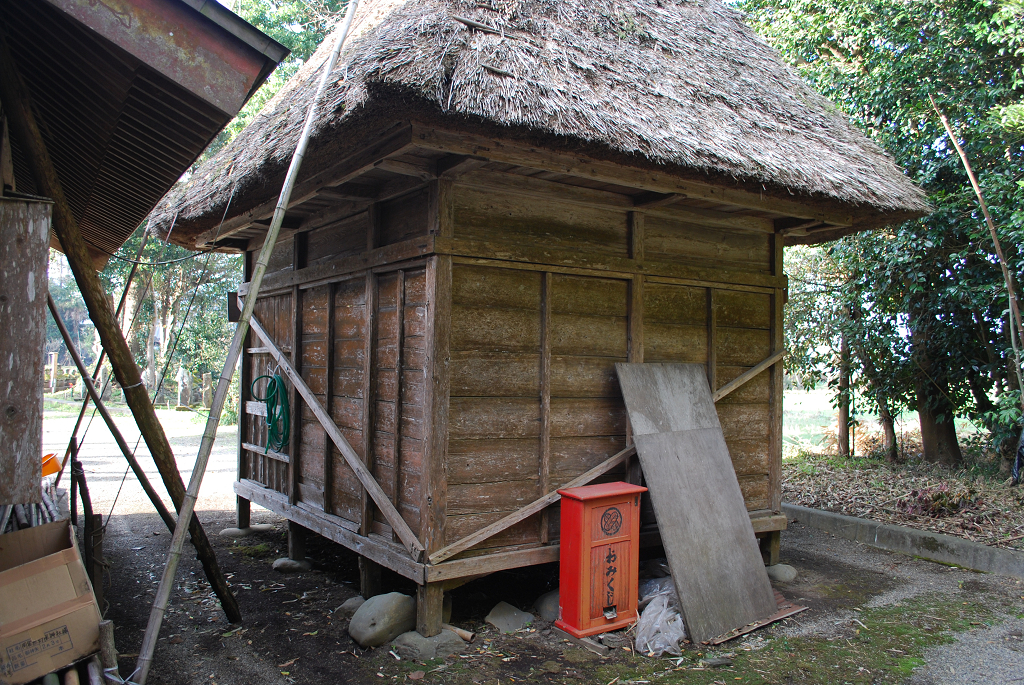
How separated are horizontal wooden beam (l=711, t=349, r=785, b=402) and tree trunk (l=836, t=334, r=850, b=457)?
4943 millimetres

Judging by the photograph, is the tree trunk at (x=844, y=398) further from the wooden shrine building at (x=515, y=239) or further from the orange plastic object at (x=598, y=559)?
the orange plastic object at (x=598, y=559)

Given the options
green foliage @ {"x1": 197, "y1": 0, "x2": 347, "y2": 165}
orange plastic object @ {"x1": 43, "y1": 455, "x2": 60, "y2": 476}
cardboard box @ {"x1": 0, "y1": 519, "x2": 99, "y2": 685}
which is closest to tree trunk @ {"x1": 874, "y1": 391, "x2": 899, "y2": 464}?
cardboard box @ {"x1": 0, "y1": 519, "x2": 99, "y2": 685}

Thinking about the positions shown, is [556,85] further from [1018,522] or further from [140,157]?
[1018,522]

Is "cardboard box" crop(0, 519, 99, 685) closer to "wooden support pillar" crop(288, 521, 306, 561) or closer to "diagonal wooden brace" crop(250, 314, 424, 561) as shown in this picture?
"diagonal wooden brace" crop(250, 314, 424, 561)

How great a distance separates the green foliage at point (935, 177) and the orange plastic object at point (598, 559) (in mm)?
5839

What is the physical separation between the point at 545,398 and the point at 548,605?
152 centimetres

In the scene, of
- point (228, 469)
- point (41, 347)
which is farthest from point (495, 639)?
point (228, 469)

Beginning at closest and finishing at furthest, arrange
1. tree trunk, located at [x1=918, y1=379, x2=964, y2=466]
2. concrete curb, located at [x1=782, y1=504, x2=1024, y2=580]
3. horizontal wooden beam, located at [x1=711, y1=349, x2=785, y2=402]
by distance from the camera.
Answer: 1. horizontal wooden beam, located at [x1=711, y1=349, x2=785, y2=402]
2. concrete curb, located at [x1=782, y1=504, x2=1024, y2=580]
3. tree trunk, located at [x1=918, y1=379, x2=964, y2=466]

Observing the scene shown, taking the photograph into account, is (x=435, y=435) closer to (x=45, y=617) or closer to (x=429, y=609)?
(x=429, y=609)

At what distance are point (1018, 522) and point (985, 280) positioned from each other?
10.8 feet

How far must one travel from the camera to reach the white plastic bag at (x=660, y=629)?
4340 mm

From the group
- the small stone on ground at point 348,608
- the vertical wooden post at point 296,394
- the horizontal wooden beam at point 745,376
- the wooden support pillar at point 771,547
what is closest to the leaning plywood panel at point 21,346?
the small stone on ground at point 348,608

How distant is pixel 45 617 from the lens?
277cm

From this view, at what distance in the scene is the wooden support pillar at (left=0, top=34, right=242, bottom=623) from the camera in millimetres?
3121
